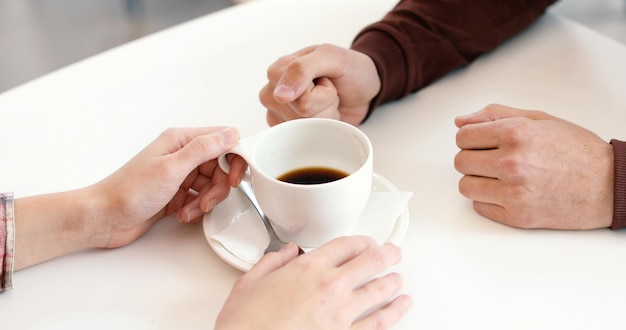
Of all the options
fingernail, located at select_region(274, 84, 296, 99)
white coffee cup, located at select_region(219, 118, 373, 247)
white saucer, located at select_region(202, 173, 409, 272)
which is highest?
fingernail, located at select_region(274, 84, 296, 99)

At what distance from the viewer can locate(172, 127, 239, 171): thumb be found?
2.44 feet

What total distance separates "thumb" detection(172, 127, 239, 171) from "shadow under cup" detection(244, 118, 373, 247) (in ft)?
0.10

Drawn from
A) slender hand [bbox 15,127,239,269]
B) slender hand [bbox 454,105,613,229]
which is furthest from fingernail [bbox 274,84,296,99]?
slender hand [bbox 454,105,613,229]

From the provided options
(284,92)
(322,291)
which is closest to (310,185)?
(322,291)

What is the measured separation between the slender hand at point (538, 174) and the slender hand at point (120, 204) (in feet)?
1.02

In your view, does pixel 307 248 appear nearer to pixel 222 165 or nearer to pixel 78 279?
pixel 222 165

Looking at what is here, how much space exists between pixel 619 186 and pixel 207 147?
1.63 ft

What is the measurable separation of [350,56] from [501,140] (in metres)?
0.28

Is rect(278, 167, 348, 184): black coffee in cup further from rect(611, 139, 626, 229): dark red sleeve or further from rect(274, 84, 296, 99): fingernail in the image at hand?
rect(611, 139, 626, 229): dark red sleeve

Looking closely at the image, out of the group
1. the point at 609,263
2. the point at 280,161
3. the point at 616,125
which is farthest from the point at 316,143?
the point at 616,125

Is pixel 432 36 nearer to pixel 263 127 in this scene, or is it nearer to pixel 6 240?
pixel 263 127

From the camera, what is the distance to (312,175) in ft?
2.56

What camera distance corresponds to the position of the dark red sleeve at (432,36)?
107 centimetres

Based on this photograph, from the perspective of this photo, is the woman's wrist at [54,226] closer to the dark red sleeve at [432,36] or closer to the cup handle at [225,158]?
the cup handle at [225,158]
